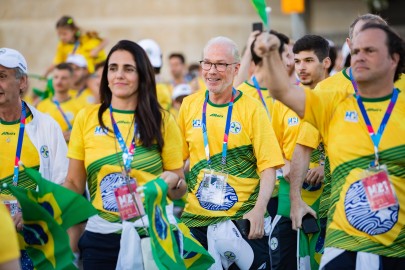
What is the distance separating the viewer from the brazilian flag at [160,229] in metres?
7.24

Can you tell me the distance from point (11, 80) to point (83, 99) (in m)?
6.63

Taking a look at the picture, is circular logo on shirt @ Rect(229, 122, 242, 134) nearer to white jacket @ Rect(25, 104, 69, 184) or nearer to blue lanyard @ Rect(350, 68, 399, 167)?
white jacket @ Rect(25, 104, 69, 184)

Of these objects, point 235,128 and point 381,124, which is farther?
point 235,128

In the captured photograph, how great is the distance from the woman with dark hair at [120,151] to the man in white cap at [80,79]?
23.1 ft

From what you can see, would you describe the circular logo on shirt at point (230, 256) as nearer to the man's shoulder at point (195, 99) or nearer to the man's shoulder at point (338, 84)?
the man's shoulder at point (195, 99)

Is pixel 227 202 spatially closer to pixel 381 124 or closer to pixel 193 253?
pixel 193 253

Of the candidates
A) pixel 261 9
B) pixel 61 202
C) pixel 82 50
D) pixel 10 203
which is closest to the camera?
pixel 261 9

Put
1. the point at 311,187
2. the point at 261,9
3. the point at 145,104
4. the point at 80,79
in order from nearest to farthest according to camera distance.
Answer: the point at 261,9 → the point at 145,104 → the point at 311,187 → the point at 80,79

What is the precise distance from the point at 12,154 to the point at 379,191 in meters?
3.11

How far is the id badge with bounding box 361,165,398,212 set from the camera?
6965 millimetres

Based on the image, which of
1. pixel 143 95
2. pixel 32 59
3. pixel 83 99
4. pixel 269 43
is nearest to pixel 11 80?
pixel 143 95

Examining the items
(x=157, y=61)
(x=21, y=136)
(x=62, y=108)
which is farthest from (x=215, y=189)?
(x=62, y=108)

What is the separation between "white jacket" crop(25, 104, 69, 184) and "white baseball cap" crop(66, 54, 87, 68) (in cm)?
776

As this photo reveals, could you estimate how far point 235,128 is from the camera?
8.69m
